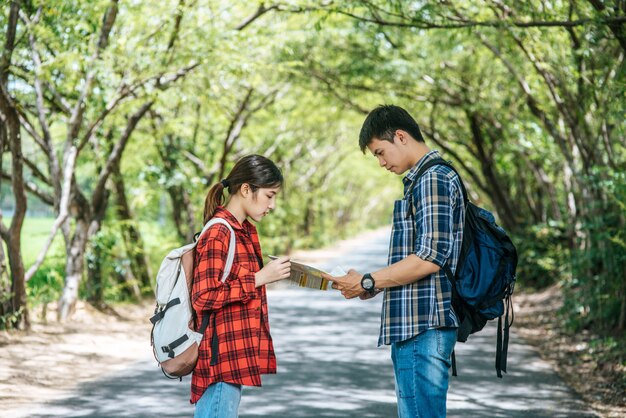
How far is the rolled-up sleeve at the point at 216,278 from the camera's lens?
11.8 ft

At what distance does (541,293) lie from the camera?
628 inches

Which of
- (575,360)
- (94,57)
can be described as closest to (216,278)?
(575,360)

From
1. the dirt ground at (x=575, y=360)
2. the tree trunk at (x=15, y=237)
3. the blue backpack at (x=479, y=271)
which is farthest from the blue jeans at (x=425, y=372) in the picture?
the tree trunk at (x=15, y=237)

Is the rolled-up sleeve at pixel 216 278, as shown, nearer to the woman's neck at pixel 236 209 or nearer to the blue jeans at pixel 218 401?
the woman's neck at pixel 236 209

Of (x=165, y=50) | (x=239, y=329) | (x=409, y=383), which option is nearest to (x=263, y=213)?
(x=239, y=329)

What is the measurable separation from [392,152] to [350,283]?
0.61 meters

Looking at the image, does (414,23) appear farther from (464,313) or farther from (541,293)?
(541,293)

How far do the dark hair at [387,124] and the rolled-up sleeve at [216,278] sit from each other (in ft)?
2.55

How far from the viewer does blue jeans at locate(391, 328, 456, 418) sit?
349 centimetres

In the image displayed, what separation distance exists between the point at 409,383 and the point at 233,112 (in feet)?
52.5

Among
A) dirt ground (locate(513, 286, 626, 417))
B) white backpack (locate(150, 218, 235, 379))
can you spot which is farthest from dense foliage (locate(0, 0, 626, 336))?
white backpack (locate(150, 218, 235, 379))

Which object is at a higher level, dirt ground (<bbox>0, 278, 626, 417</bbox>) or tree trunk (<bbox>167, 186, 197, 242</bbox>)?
tree trunk (<bbox>167, 186, 197, 242</bbox>)

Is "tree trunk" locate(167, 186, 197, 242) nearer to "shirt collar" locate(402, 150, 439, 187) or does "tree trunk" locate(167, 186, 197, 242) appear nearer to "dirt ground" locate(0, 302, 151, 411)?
"dirt ground" locate(0, 302, 151, 411)

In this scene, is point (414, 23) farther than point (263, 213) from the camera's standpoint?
Yes
